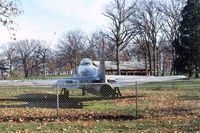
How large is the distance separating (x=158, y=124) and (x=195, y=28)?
48.8 meters

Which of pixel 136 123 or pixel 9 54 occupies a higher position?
pixel 9 54

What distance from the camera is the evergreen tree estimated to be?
197 ft

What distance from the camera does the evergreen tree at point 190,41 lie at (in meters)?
60.0

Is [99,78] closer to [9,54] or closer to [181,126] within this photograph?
[181,126]

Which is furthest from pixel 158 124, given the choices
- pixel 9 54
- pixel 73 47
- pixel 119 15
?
pixel 9 54

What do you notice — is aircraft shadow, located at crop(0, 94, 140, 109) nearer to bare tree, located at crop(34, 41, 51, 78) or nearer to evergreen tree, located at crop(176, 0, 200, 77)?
evergreen tree, located at crop(176, 0, 200, 77)

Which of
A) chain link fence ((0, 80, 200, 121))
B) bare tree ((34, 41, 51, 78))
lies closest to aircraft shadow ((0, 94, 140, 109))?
chain link fence ((0, 80, 200, 121))

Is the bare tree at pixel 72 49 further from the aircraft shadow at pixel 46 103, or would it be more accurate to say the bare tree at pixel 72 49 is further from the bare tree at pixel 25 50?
the aircraft shadow at pixel 46 103

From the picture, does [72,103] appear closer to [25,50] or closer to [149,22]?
[149,22]

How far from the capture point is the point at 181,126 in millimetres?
13336

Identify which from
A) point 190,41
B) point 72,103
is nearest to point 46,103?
point 72,103

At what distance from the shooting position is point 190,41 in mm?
60562

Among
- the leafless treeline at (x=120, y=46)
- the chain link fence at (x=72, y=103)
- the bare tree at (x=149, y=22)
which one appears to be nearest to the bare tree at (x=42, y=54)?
the leafless treeline at (x=120, y=46)

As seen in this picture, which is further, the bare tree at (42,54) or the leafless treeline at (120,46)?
the bare tree at (42,54)
